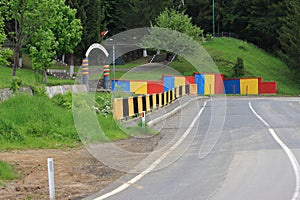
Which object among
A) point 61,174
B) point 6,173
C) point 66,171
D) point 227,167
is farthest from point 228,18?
point 6,173

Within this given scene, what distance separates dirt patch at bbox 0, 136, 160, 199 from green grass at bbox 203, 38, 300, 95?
1840 inches

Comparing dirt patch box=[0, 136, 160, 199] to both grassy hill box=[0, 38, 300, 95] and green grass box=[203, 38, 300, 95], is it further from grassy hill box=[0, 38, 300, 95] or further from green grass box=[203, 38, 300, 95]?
Result: green grass box=[203, 38, 300, 95]

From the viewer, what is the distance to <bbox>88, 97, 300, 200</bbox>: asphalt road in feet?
32.1

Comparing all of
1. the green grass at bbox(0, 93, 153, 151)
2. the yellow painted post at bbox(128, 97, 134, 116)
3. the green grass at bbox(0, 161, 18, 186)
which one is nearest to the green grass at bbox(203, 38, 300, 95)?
the yellow painted post at bbox(128, 97, 134, 116)

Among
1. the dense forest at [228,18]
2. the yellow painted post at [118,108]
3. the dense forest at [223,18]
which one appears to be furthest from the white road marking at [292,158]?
the dense forest at [228,18]

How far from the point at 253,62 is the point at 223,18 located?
60.5 ft

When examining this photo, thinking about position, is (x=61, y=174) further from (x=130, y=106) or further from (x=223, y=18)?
(x=223, y=18)

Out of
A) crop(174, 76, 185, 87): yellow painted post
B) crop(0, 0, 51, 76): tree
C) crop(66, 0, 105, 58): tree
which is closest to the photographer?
crop(0, 0, 51, 76): tree

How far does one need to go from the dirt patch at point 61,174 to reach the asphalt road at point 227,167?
1.92ft

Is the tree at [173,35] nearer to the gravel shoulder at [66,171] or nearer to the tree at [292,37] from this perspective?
the tree at [292,37]

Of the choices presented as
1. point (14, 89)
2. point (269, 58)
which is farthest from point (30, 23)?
point (269, 58)

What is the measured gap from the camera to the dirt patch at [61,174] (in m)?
10.2

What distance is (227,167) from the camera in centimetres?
1257

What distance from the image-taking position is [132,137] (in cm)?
1909
